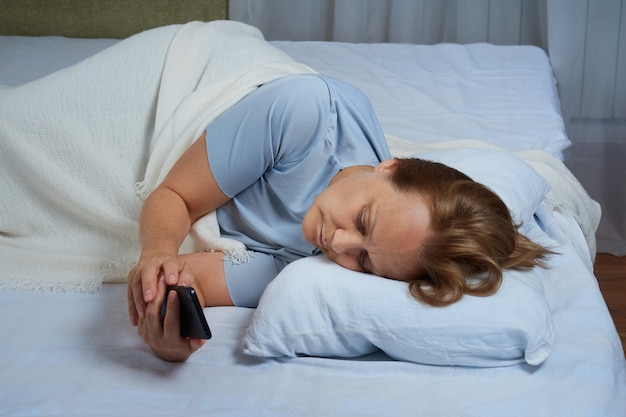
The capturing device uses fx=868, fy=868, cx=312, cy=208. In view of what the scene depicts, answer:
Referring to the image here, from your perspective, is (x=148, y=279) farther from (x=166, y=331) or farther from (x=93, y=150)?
(x=93, y=150)

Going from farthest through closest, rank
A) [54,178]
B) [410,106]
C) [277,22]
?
1. [277,22]
2. [410,106]
3. [54,178]

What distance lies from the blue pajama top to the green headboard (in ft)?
5.20

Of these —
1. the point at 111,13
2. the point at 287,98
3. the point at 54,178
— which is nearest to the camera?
the point at 287,98

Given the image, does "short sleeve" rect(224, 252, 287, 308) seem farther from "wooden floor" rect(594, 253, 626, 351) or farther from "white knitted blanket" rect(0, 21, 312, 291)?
"wooden floor" rect(594, 253, 626, 351)

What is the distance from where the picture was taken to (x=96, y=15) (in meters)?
2.99

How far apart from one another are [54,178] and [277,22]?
6.10 ft

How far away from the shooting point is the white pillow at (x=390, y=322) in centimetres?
123

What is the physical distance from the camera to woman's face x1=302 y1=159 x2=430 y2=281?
4.03ft

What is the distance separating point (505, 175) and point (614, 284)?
1.20 metres

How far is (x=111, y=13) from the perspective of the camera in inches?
118

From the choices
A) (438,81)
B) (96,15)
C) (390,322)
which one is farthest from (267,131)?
(96,15)

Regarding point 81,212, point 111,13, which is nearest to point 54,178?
point 81,212

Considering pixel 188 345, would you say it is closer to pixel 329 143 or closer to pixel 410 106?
pixel 329 143

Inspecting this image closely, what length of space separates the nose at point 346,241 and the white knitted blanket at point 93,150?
420 millimetres
